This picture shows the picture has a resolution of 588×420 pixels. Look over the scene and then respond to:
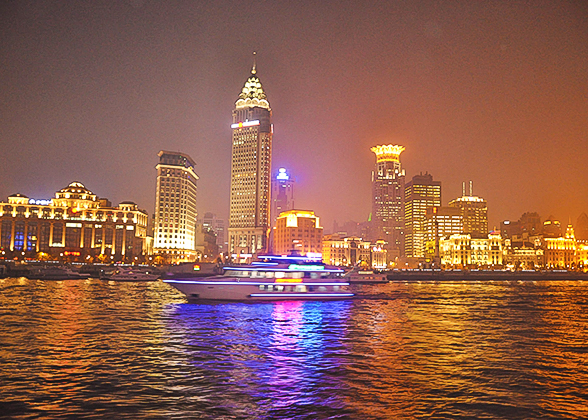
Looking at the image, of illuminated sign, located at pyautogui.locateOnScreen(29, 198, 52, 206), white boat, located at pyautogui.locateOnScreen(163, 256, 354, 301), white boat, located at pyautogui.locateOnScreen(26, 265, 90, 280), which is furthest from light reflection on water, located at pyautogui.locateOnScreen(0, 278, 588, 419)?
illuminated sign, located at pyautogui.locateOnScreen(29, 198, 52, 206)

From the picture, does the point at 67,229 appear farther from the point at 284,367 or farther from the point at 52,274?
the point at 284,367

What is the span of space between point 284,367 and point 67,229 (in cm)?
18897

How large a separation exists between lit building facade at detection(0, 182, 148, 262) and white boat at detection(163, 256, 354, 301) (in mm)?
141942

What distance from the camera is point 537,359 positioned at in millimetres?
24266

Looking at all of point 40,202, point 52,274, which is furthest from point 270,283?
point 40,202

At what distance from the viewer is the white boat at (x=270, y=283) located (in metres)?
51.7

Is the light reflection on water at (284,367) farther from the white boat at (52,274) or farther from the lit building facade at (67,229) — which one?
the lit building facade at (67,229)

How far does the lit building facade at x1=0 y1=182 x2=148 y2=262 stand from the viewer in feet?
592

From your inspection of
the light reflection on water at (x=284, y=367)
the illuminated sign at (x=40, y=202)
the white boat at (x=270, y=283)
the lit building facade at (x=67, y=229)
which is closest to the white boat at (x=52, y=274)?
the white boat at (x=270, y=283)

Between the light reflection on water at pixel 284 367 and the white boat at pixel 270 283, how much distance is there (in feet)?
37.0

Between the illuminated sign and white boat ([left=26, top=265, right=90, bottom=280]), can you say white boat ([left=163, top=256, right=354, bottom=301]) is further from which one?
the illuminated sign

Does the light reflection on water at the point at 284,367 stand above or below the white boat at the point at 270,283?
below

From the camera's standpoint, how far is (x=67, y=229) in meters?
188

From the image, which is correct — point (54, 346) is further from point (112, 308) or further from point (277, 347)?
point (112, 308)
